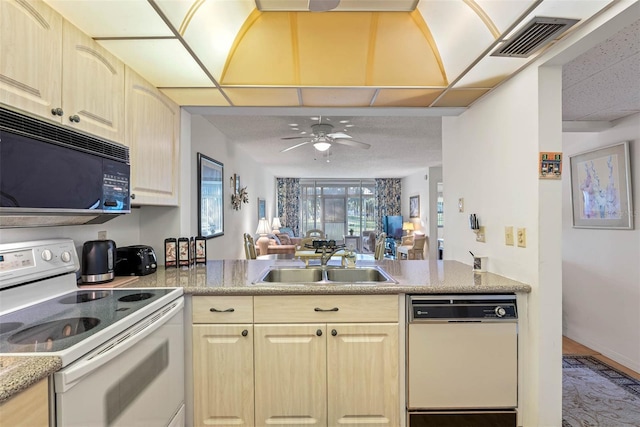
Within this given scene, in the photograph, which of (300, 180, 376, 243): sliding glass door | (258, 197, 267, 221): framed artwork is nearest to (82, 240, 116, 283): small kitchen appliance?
(258, 197, 267, 221): framed artwork

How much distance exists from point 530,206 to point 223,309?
178cm

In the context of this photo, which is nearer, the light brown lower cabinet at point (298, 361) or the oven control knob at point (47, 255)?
the oven control knob at point (47, 255)

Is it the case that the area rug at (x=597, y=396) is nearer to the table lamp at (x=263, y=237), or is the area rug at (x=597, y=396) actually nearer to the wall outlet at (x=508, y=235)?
the wall outlet at (x=508, y=235)

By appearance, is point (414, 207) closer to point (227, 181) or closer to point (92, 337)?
point (227, 181)

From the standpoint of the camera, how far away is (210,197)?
3.77 metres

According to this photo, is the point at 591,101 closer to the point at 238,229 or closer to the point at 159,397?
the point at 159,397

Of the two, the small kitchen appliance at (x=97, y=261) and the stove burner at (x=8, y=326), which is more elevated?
the small kitchen appliance at (x=97, y=261)

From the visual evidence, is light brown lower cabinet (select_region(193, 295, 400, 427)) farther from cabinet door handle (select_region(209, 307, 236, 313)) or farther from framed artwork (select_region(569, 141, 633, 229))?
framed artwork (select_region(569, 141, 633, 229))

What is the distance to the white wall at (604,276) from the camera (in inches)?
103

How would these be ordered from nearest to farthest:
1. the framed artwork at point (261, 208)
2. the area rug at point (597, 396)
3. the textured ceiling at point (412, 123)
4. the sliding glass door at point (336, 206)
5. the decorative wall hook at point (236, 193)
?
the textured ceiling at point (412, 123) < the area rug at point (597, 396) < the decorative wall hook at point (236, 193) < the framed artwork at point (261, 208) < the sliding glass door at point (336, 206)

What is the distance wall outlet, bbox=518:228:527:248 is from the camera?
1.69 meters

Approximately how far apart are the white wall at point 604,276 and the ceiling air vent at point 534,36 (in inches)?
79.4

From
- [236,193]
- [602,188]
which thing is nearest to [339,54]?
[602,188]

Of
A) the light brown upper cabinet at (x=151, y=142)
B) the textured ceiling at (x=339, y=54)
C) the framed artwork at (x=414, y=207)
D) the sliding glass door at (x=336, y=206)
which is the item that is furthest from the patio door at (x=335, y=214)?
the light brown upper cabinet at (x=151, y=142)
